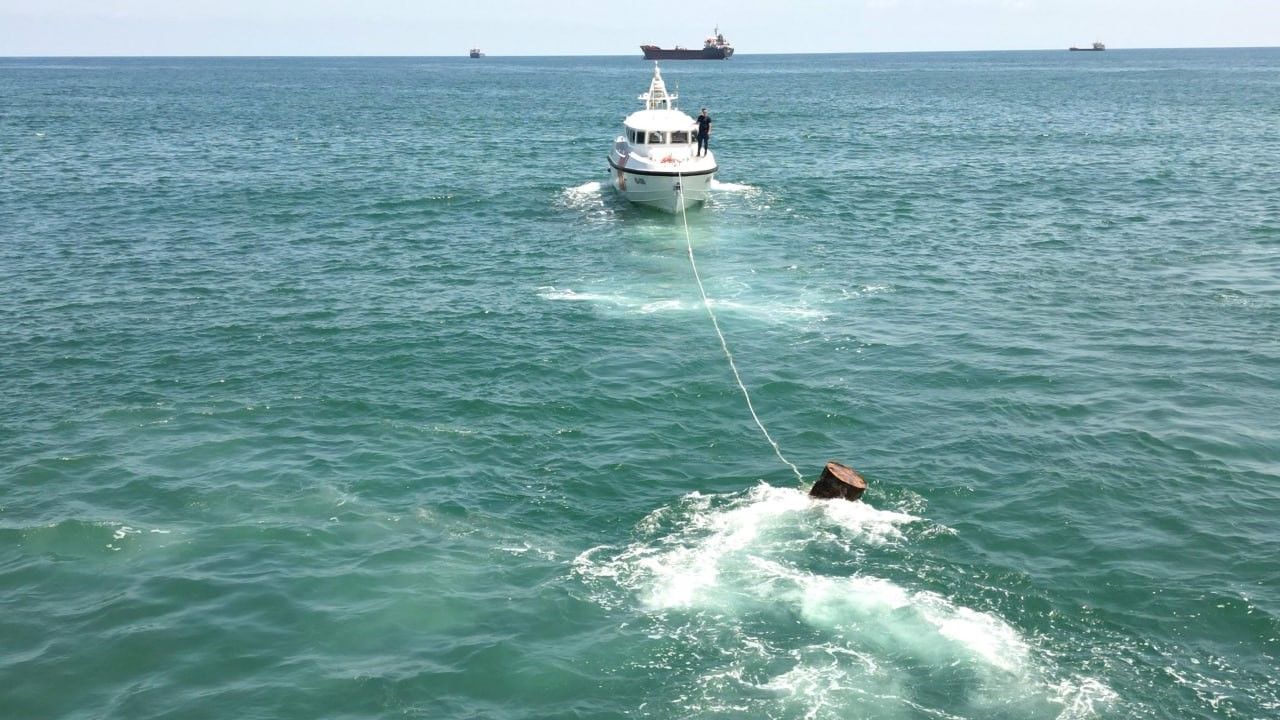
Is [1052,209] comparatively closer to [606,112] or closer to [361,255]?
[361,255]

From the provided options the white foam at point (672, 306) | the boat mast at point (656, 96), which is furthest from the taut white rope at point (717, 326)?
the boat mast at point (656, 96)

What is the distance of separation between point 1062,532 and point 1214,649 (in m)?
3.96

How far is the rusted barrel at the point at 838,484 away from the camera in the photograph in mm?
20500

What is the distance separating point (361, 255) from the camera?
140ft

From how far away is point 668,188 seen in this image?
49.1m

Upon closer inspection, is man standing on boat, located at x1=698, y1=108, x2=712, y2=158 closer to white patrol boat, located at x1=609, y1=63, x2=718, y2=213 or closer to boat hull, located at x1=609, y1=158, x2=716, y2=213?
white patrol boat, located at x1=609, y1=63, x2=718, y2=213

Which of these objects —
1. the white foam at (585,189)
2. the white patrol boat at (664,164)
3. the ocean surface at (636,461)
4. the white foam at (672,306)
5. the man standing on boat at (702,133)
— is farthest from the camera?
Result: the white foam at (585,189)

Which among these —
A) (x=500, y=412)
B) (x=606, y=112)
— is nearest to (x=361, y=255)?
(x=500, y=412)

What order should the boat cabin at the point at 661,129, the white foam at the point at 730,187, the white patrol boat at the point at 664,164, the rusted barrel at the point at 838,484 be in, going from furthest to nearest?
the white foam at the point at 730,187
the boat cabin at the point at 661,129
the white patrol boat at the point at 664,164
the rusted barrel at the point at 838,484

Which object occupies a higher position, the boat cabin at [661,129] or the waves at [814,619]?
the boat cabin at [661,129]

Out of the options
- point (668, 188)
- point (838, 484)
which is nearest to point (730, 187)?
point (668, 188)

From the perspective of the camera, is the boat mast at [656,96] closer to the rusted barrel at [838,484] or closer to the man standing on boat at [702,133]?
the man standing on boat at [702,133]

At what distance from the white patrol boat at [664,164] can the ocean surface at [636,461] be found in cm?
165

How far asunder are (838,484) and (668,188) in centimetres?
3080
